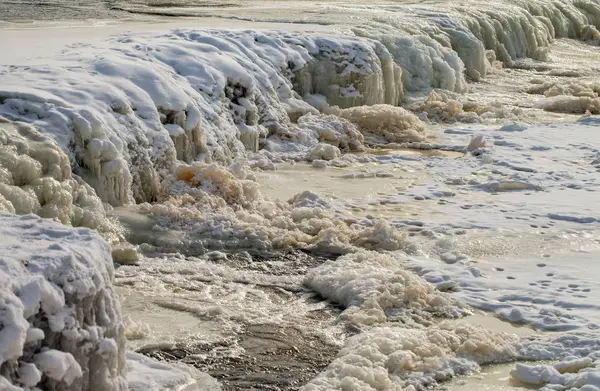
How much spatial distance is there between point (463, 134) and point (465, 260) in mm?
5047

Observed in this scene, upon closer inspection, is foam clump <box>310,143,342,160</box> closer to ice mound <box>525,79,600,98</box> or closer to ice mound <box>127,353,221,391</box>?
ice mound <box>127,353,221,391</box>

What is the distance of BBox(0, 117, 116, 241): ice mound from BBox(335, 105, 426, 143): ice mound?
4.93m

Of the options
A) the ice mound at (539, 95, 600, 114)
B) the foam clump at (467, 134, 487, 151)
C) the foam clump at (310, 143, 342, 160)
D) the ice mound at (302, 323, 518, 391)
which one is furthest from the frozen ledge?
the ice mound at (539, 95, 600, 114)

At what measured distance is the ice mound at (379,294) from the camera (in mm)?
5777

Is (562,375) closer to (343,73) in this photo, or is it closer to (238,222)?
(238,222)

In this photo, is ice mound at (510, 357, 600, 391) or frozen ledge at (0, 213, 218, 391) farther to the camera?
ice mound at (510, 357, 600, 391)

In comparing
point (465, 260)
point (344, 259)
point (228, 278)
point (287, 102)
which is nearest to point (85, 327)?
point (228, 278)

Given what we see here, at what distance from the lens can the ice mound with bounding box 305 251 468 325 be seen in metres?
5.78

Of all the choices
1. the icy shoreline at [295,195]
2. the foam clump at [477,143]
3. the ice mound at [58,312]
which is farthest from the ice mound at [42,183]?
the foam clump at [477,143]

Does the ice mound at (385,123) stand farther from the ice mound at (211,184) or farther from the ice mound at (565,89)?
the ice mound at (565,89)

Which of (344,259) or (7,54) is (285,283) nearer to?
(344,259)

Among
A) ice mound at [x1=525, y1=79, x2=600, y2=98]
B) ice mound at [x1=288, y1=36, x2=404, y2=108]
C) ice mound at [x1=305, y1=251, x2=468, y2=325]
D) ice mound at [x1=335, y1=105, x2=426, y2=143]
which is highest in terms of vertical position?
ice mound at [x1=305, y1=251, x2=468, y2=325]

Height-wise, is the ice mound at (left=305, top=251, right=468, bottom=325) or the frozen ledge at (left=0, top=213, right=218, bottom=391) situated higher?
the frozen ledge at (left=0, top=213, right=218, bottom=391)

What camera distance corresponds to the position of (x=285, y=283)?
6.40 metres
